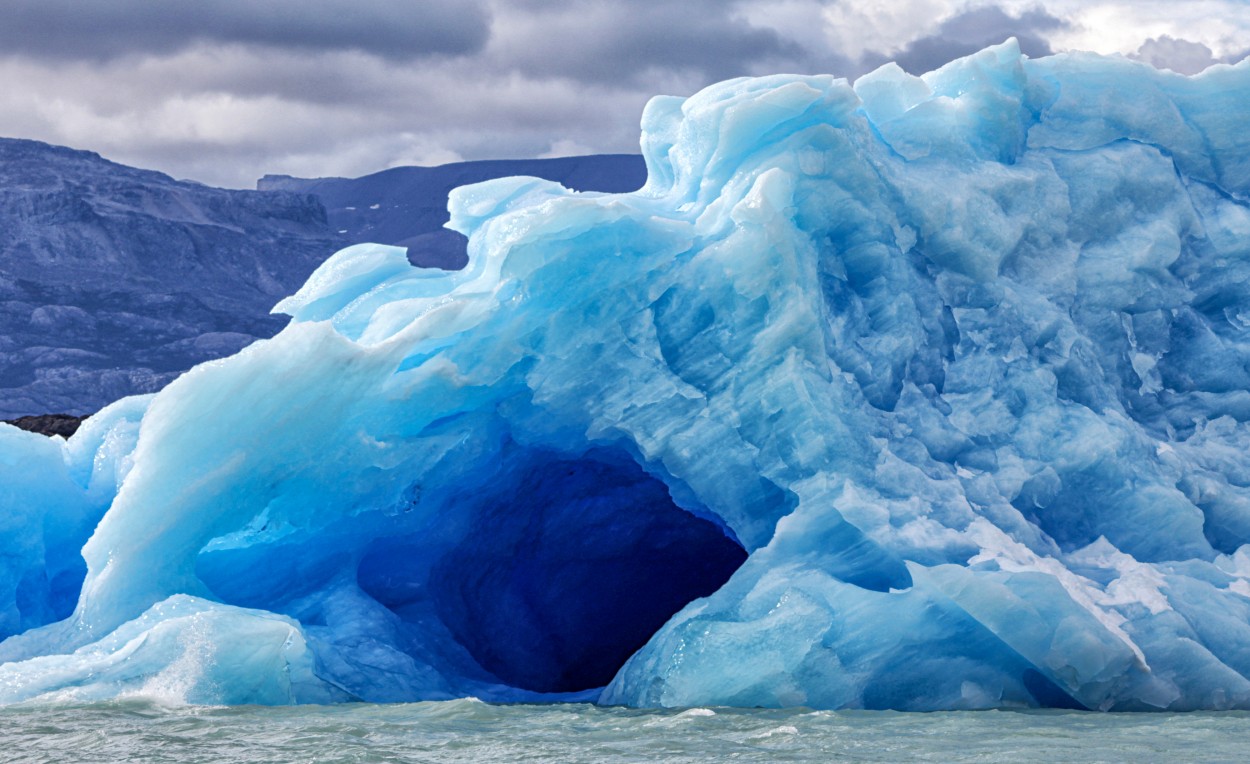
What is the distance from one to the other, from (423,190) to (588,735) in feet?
341

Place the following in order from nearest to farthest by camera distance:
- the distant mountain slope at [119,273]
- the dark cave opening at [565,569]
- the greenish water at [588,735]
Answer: the greenish water at [588,735] → the dark cave opening at [565,569] → the distant mountain slope at [119,273]

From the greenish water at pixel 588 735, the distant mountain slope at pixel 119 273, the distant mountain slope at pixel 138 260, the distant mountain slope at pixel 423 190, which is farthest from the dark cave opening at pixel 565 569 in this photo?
the distant mountain slope at pixel 423 190

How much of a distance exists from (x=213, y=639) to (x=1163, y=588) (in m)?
5.05

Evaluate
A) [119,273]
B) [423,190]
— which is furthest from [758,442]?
[423,190]

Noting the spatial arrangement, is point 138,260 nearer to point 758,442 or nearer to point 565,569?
point 565,569

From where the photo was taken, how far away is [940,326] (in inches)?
335

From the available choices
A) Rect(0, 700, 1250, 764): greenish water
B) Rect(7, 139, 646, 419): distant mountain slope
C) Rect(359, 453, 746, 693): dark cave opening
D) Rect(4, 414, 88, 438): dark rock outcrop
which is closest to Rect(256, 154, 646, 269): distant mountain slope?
Rect(7, 139, 646, 419): distant mountain slope

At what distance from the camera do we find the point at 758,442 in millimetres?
7828

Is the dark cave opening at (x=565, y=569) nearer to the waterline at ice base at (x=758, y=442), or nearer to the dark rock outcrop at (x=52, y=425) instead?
the waterline at ice base at (x=758, y=442)

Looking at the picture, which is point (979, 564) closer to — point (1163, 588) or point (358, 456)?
point (1163, 588)

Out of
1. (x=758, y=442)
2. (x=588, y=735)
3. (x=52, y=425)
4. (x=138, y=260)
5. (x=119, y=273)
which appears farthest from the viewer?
(x=138, y=260)

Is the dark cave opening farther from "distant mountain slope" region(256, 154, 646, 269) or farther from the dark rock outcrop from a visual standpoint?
"distant mountain slope" region(256, 154, 646, 269)

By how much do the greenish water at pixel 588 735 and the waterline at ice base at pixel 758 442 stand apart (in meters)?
0.41

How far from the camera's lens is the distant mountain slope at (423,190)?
302 ft
